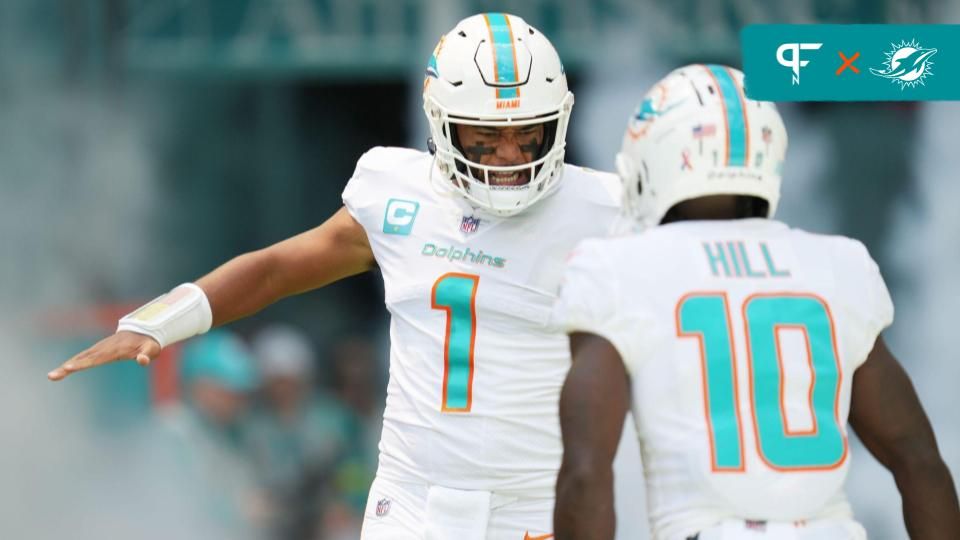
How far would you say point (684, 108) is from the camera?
312cm

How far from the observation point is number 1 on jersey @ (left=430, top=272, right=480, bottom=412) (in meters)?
4.21

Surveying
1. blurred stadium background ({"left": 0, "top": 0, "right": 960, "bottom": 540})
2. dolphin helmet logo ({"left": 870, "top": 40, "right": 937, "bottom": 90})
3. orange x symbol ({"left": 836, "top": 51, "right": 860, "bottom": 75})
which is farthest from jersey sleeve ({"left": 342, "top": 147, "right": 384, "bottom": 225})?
blurred stadium background ({"left": 0, "top": 0, "right": 960, "bottom": 540})

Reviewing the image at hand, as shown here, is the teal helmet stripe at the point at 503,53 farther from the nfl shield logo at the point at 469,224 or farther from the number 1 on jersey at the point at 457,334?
the number 1 on jersey at the point at 457,334

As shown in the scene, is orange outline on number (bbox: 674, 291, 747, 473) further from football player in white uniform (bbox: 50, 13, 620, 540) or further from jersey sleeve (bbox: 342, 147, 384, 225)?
jersey sleeve (bbox: 342, 147, 384, 225)

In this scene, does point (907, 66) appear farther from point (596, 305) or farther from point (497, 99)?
point (596, 305)

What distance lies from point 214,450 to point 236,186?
2615 millimetres

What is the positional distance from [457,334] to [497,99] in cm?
57

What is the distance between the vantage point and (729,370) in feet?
9.65

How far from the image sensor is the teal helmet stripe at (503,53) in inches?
165

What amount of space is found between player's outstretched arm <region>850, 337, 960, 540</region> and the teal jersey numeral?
120 millimetres

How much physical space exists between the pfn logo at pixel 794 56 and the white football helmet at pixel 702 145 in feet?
11.5

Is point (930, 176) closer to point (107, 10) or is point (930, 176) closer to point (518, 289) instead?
point (107, 10)
